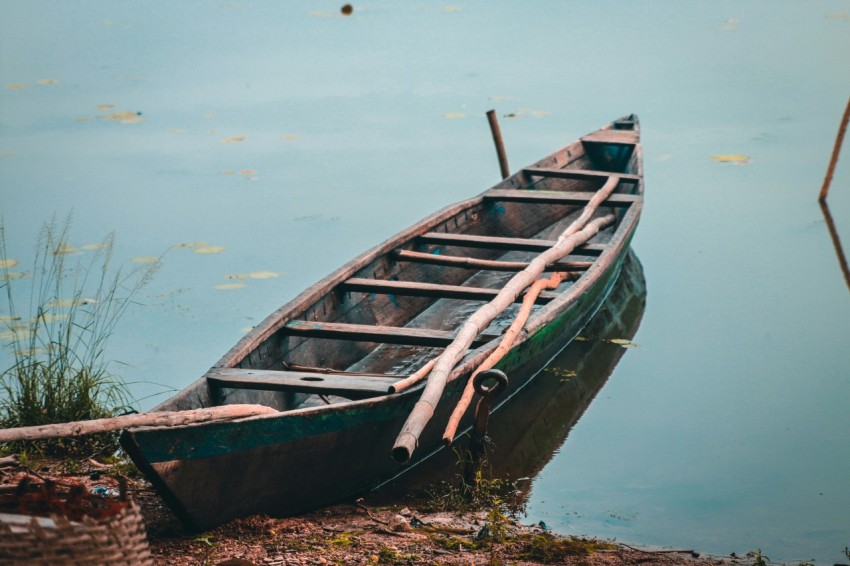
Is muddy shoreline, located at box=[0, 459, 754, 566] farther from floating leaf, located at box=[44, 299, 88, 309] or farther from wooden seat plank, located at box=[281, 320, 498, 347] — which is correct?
floating leaf, located at box=[44, 299, 88, 309]

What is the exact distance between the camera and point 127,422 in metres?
3.42

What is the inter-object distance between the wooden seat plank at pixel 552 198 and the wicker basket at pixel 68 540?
4.80 m

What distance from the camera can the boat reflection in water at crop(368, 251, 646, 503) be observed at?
191 inches

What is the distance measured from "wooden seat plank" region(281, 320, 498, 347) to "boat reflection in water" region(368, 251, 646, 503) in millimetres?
543

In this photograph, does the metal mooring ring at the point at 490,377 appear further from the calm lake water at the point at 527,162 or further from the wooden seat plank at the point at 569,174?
the wooden seat plank at the point at 569,174

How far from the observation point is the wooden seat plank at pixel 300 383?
14.2ft

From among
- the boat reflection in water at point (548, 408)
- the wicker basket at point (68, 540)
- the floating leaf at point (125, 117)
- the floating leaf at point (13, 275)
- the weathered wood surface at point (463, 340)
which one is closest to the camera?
the wicker basket at point (68, 540)

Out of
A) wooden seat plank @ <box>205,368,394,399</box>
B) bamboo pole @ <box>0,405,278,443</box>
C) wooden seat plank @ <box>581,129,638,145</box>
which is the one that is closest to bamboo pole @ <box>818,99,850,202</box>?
wooden seat plank @ <box>581,129,638,145</box>

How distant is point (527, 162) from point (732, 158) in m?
1.84

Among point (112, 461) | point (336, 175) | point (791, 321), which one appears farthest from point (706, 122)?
point (112, 461)

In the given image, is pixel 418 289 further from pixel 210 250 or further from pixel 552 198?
pixel 210 250

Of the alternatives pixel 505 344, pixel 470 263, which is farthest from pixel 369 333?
pixel 470 263

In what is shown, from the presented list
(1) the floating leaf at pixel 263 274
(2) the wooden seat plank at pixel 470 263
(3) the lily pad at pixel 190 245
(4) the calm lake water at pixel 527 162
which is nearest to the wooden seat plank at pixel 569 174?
(4) the calm lake water at pixel 527 162

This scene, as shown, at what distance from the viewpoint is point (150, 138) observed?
10.5 m
